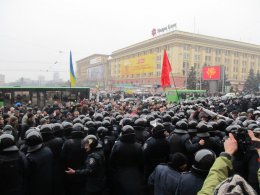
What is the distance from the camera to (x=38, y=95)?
67.6 feet

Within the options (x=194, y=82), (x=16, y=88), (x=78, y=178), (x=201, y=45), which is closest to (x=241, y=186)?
(x=78, y=178)

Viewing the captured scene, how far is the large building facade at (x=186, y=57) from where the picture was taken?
69.1m

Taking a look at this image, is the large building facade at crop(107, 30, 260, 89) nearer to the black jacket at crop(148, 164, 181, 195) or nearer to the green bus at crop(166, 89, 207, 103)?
the green bus at crop(166, 89, 207, 103)

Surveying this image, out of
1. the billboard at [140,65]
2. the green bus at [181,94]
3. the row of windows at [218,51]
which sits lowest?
the green bus at [181,94]

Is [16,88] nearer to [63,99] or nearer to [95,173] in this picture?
[63,99]

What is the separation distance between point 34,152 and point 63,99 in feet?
58.5

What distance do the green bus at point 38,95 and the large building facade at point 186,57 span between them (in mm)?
49246

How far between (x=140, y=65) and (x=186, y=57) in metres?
14.8

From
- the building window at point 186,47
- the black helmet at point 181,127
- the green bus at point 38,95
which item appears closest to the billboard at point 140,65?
the building window at point 186,47

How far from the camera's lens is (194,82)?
Result: 57688 mm

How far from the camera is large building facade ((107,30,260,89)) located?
69062 millimetres

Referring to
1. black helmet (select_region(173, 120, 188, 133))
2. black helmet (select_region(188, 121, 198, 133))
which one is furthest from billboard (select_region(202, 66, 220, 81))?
black helmet (select_region(173, 120, 188, 133))

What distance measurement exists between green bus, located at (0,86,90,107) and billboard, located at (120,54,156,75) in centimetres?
5328

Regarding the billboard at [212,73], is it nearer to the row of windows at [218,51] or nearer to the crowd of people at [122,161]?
the row of windows at [218,51]
